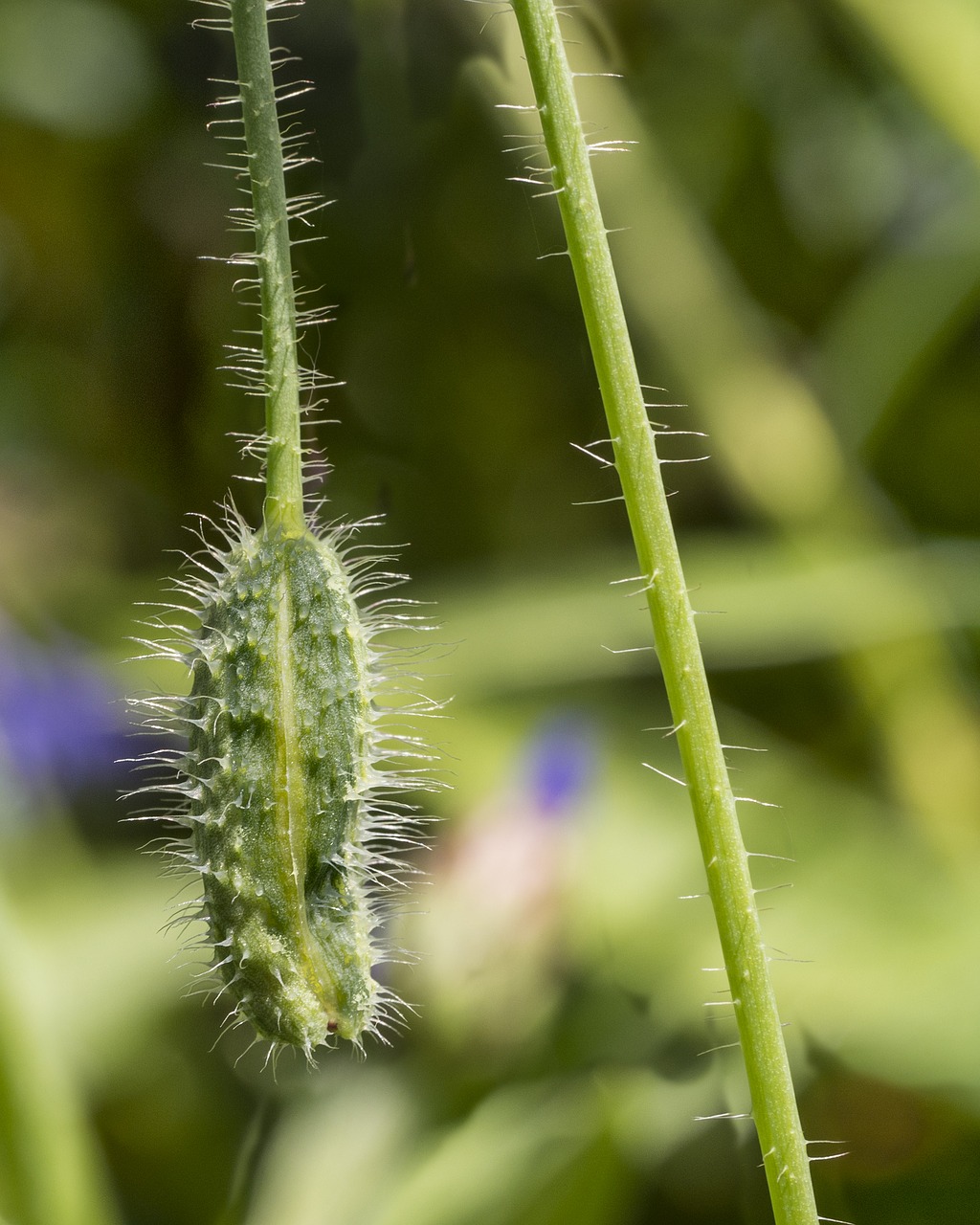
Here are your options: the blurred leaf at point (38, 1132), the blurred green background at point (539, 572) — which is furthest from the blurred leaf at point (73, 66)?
the blurred leaf at point (38, 1132)

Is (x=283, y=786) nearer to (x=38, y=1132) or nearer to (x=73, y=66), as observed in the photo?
(x=38, y=1132)

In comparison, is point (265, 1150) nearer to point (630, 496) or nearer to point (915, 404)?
point (630, 496)

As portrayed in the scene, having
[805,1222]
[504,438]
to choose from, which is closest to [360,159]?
[504,438]

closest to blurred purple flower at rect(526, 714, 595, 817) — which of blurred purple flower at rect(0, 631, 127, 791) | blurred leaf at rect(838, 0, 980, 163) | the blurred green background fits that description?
the blurred green background

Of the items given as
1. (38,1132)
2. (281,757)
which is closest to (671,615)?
(281,757)

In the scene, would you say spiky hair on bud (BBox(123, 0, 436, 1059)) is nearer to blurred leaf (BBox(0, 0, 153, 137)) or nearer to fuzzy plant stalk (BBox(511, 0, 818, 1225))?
fuzzy plant stalk (BBox(511, 0, 818, 1225))
